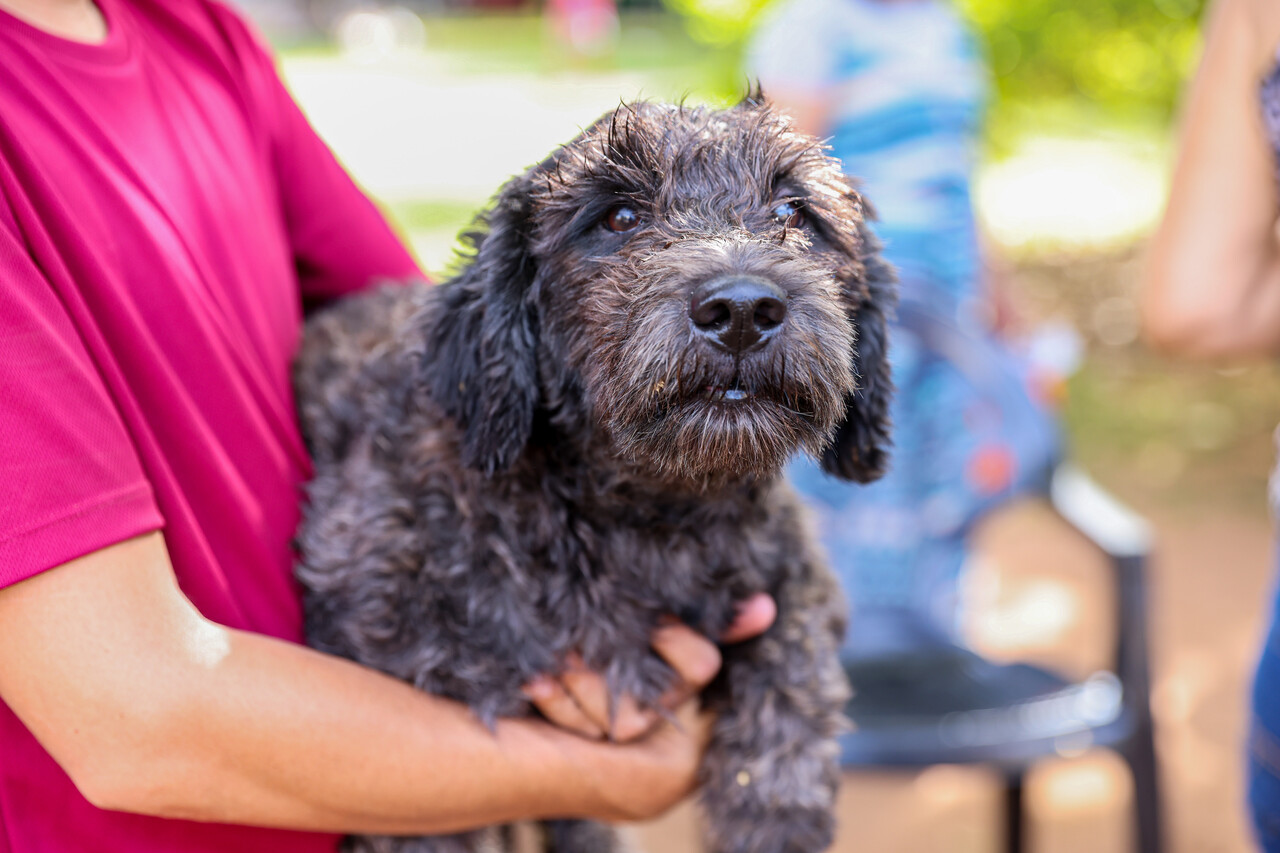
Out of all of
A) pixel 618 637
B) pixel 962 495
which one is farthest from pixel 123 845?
pixel 962 495

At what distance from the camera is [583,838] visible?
287 cm

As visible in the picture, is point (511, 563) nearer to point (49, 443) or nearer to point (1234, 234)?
point (49, 443)

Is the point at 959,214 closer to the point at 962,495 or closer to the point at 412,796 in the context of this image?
the point at 962,495

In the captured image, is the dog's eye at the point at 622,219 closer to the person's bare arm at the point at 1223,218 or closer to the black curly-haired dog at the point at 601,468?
the black curly-haired dog at the point at 601,468

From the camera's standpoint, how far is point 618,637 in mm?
2270

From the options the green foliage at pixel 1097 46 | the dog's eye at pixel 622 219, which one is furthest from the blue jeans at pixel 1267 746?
the green foliage at pixel 1097 46

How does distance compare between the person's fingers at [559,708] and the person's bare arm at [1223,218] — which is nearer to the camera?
the person's fingers at [559,708]

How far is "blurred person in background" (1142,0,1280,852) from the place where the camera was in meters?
2.44

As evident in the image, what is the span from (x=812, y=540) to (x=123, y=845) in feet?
5.26

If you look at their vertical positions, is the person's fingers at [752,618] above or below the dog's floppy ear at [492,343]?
below

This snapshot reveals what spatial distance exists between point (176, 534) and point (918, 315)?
138 inches

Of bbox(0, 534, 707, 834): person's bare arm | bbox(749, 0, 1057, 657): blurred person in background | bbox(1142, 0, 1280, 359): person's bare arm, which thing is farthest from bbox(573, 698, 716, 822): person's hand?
bbox(749, 0, 1057, 657): blurred person in background

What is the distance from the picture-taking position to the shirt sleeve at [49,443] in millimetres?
1501

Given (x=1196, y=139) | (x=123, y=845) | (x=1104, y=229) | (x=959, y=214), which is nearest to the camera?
(x=123, y=845)
